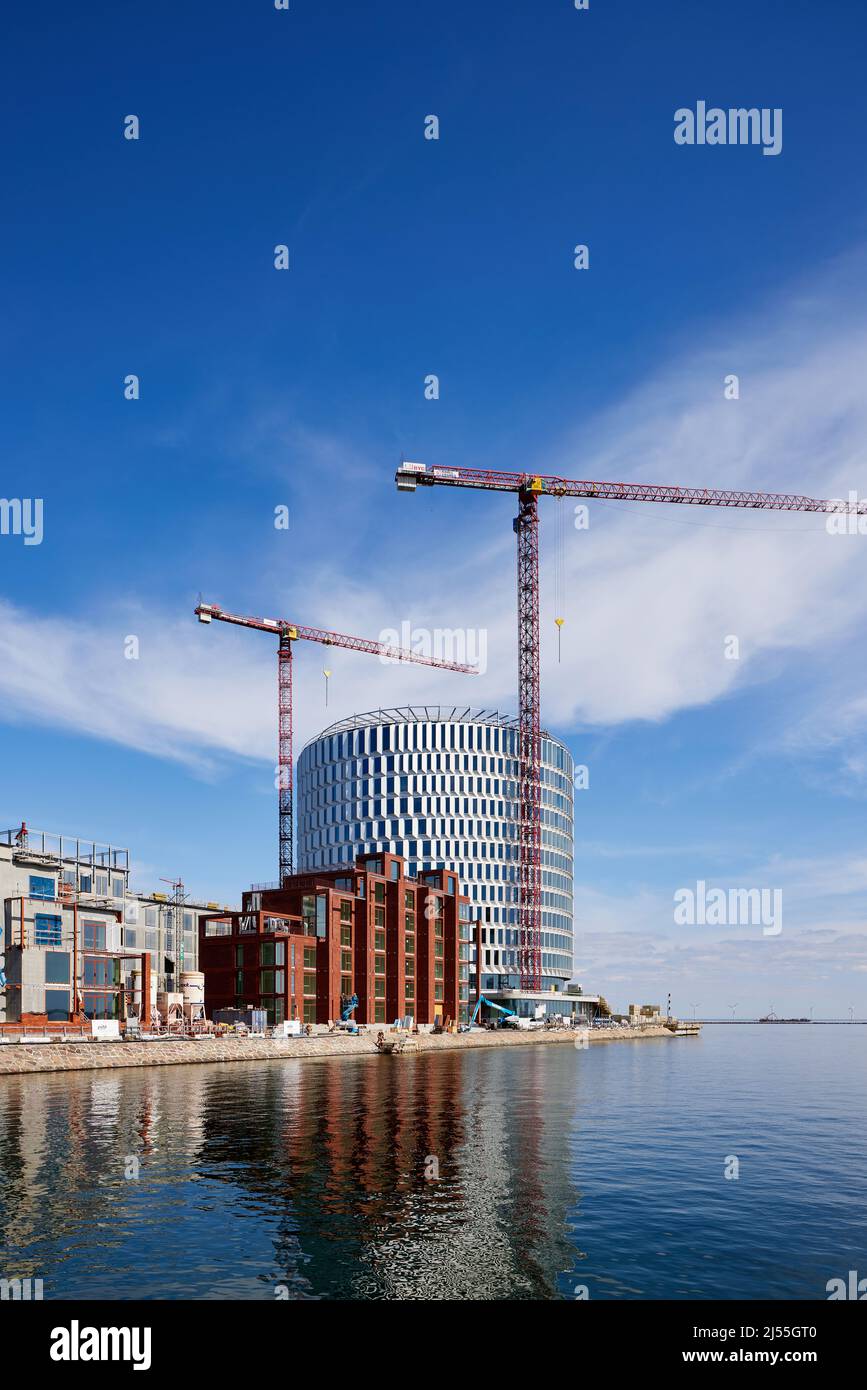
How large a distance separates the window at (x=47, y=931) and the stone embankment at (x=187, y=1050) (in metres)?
14.1

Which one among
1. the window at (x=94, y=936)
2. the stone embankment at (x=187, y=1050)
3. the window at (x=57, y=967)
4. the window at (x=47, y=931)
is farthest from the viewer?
the window at (x=94, y=936)

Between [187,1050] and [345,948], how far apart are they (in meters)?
48.4

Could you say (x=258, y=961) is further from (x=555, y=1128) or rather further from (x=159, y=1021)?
(x=555, y=1128)

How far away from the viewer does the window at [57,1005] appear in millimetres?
96613

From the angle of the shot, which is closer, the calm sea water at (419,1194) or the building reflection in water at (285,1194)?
the building reflection in water at (285,1194)

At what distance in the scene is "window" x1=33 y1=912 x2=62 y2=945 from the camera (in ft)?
317

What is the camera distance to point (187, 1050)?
94.2 m

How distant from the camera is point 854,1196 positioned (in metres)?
36.1

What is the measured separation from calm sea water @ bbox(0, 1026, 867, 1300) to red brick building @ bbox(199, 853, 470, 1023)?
59.2m

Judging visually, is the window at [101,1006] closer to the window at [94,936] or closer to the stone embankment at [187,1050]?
the window at [94,936]

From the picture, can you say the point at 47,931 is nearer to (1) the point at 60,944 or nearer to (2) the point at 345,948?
(1) the point at 60,944

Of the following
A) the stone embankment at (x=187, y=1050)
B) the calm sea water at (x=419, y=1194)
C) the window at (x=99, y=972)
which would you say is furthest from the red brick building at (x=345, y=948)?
the calm sea water at (x=419, y=1194)

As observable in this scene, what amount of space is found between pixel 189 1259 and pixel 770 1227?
51.6 ft
